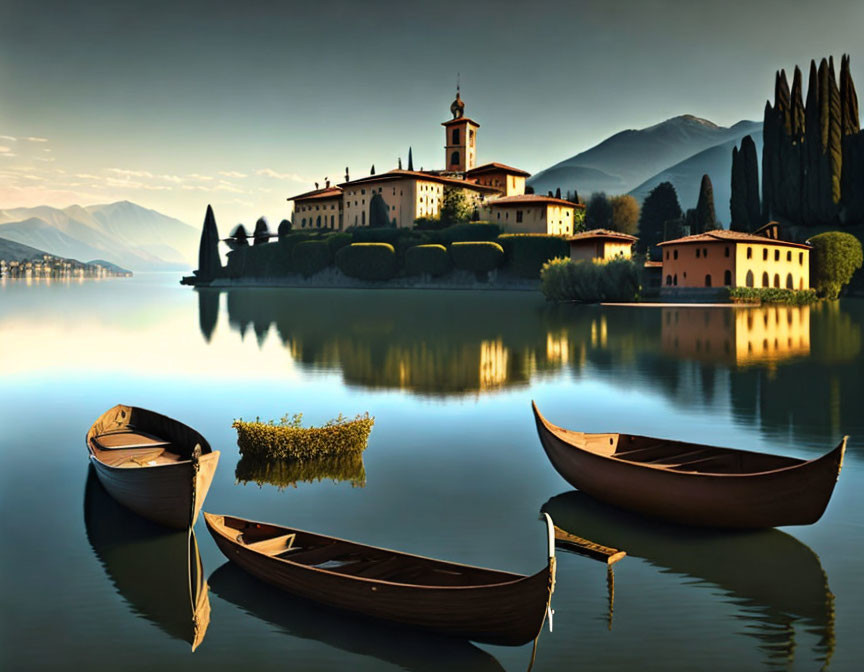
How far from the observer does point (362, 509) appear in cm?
1229

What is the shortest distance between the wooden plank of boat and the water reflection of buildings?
23246mm

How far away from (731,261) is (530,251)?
33509 mm

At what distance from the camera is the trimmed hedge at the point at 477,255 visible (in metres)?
101

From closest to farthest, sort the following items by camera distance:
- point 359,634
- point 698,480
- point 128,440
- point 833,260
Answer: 1. point 359,634
2. point 698,480
3. point 128,440
4. point 833,260

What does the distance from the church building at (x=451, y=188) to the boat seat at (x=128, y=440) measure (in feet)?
319

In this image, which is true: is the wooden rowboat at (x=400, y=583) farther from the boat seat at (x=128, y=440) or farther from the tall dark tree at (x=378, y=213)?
the tall dark tree at (x=378, y=213)

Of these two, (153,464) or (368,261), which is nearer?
(153,464)

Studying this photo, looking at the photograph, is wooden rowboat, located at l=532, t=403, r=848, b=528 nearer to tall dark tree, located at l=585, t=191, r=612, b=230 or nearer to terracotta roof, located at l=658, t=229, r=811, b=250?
terracotta roof, located at l=658, t=229, r=811, b=250

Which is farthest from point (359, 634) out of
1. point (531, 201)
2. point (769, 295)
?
point (531, 201)

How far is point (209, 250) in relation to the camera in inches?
5281

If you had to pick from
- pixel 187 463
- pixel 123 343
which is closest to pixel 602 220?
pixel 123 343

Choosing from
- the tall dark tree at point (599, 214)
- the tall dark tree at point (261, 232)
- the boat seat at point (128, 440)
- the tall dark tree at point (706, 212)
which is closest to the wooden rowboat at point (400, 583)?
the boat seat at point (128, 440)

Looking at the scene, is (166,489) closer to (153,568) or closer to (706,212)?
(153,568)

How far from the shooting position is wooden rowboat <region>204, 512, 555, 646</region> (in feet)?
22.8
